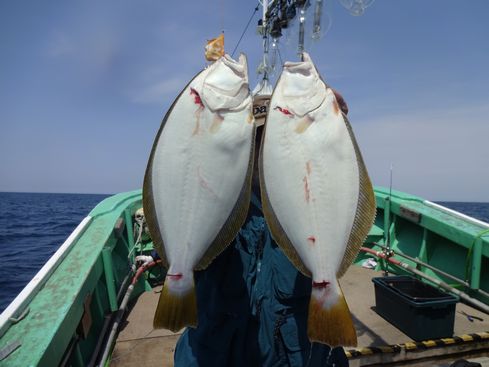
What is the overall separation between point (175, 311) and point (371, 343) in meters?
2.42

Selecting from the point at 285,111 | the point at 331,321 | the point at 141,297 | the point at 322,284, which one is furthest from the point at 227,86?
the point at 141,297

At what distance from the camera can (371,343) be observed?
306 cm

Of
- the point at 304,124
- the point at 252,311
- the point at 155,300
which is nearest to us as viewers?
the point at 304,124

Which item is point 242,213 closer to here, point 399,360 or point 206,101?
point 206,101

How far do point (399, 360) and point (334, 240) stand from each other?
1.81 meters

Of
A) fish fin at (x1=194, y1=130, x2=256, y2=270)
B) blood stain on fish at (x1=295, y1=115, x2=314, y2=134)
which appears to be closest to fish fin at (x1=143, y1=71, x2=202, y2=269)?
fish fin at (x1=194, y1=130, x2=256, y2=270)

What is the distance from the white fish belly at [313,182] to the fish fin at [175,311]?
0.53m

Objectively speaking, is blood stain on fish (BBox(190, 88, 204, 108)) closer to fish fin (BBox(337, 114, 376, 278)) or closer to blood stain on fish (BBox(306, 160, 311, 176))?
blood stain on fish (BBox(306, 160, 311, 176))

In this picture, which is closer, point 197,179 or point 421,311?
point 197,179

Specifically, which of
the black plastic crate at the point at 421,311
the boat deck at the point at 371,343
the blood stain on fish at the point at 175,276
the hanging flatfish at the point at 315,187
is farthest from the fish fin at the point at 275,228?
the black plastic crate at the point at 421,311

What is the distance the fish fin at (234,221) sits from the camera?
1.49 metres

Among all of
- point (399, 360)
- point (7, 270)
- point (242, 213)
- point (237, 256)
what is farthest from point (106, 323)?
point (7, 270)

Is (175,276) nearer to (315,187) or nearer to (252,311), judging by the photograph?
(252,311)

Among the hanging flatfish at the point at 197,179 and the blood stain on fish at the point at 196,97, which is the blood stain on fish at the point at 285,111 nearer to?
the hanging flatfish at the point at 197,179
